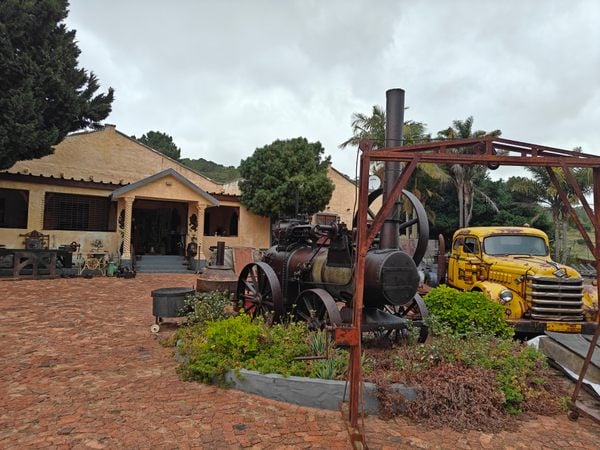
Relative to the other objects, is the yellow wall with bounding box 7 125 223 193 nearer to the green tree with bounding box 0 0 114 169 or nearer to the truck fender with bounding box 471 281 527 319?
the green tree with bounding box 0 0 114 169

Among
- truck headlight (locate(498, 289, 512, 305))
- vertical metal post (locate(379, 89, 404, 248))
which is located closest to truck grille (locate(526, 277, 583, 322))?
truck headlight (locate(498, 289, 512, 305))

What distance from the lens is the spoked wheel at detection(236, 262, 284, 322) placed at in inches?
274

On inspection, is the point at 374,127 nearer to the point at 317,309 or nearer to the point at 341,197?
the point at 341,197

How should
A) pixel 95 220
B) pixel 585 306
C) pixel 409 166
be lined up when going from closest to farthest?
pixel 409 166, pixel 585 306, pixel 95 220

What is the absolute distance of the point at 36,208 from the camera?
17469 mm

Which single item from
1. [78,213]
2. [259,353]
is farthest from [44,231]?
[259,353]

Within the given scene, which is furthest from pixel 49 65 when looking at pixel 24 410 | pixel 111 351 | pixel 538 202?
pixel 538 202

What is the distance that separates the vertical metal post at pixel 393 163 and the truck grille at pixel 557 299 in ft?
10.0

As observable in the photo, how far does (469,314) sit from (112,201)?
61.2 ft

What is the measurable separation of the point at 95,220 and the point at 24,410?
58.6ft

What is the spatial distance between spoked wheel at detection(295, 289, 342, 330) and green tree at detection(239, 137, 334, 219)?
14.5 metres

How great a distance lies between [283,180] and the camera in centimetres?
2186

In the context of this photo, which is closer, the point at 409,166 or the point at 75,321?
the point at 409,166

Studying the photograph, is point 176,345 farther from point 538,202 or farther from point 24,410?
point 538,202
